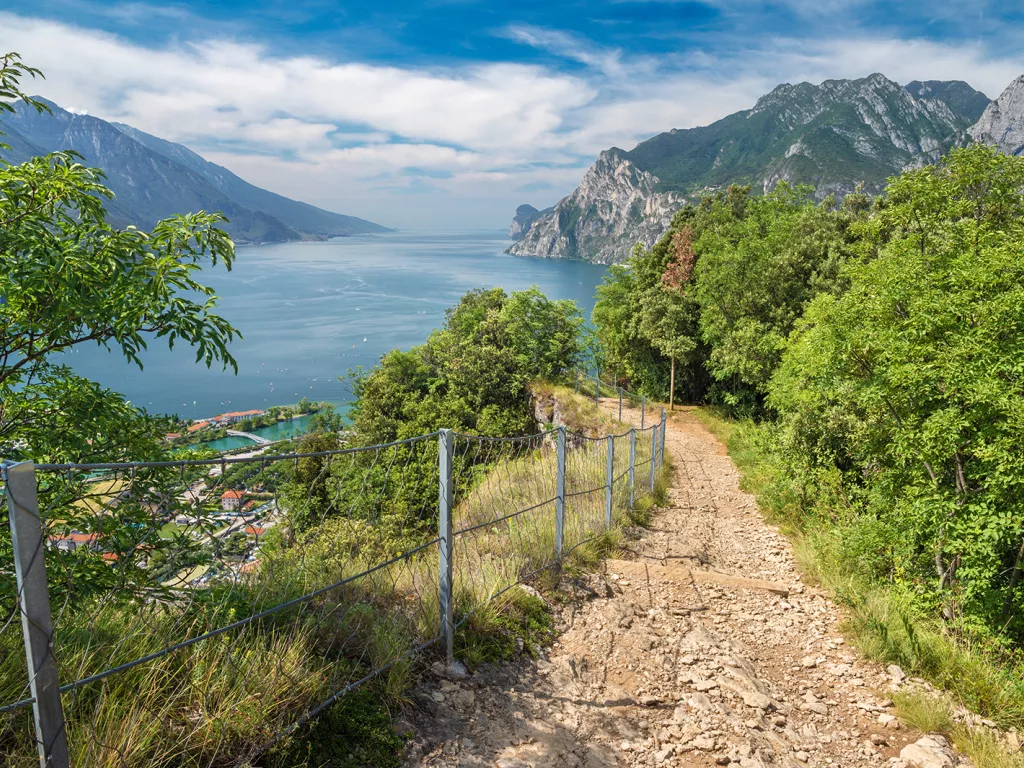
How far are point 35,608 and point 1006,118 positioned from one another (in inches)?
6774

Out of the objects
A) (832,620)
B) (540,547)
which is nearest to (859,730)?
(832,620)

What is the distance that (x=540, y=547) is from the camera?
6.04 meters

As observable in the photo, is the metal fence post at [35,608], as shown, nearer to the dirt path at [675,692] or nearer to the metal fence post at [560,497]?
the dirt path at [675,692]

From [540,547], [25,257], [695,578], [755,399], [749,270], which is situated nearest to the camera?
Result: [25,257]

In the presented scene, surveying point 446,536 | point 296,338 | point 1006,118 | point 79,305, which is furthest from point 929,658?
point 1006,118

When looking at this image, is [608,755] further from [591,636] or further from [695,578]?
[695,578]

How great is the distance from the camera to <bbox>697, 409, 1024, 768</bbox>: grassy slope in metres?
4.21

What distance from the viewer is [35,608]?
1.93 m

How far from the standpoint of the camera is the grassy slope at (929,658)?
4.21 meters

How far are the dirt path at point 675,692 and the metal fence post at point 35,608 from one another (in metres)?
1.78

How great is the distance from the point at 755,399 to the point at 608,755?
73.6 feet

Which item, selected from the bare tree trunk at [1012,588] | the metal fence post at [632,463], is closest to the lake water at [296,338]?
the metal fence post at [632,463]

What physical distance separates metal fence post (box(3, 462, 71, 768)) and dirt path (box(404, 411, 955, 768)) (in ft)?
5.85

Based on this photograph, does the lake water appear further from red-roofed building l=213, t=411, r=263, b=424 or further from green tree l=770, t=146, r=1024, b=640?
green tree l=770, t=146, r=1024, b=640
